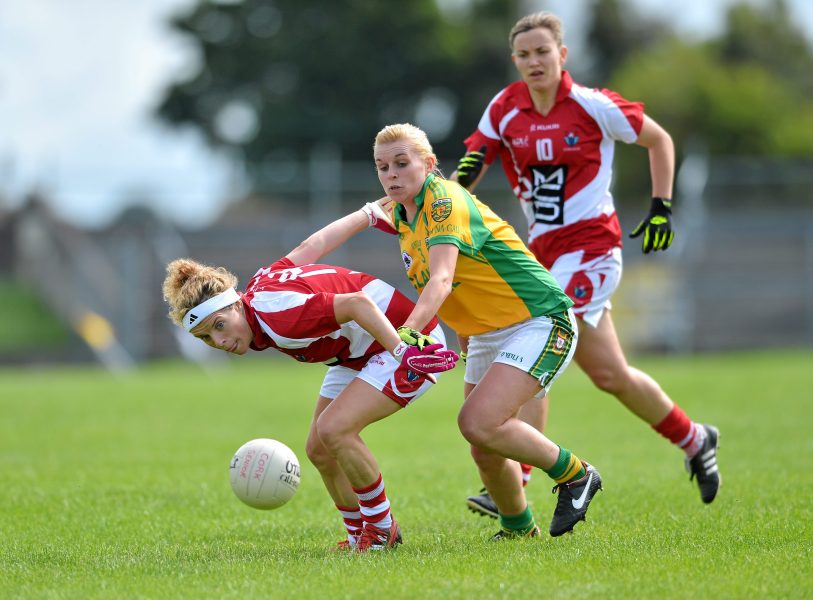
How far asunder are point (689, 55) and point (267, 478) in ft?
113

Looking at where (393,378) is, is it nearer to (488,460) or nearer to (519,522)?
(488,460)

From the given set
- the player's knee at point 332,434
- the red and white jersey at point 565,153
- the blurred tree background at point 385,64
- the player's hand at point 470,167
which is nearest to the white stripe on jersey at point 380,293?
the player's knee at point 332,434

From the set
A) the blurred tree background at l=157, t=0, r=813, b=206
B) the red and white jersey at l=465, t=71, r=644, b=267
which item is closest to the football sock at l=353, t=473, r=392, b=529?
the red and white jersey at l=465, t=71, r=644, b=267

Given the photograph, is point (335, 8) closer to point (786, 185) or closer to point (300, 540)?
point (786, 185)

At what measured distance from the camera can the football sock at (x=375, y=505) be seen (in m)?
5.41

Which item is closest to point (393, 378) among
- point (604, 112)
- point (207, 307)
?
point (207, 307)

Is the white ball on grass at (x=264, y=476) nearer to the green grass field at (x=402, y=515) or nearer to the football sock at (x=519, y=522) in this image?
the green grass field at (x=402, y=515)

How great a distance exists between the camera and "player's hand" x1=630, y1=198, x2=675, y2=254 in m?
6.44

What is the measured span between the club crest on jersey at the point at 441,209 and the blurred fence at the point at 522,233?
17.5m

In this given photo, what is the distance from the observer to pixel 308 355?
17.7 ft

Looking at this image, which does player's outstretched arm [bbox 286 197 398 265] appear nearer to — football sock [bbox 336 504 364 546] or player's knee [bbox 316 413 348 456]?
player's knee [bbox 316 413 348 456]

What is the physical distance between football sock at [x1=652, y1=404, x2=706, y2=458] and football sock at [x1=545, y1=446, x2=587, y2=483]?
119cm

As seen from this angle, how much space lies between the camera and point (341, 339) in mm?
5434

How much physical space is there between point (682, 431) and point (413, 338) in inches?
89.3
